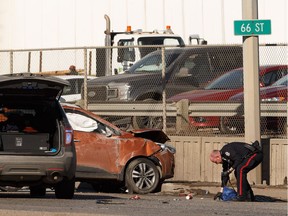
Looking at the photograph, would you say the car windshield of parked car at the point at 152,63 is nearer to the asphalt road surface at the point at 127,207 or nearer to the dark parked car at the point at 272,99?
the dark parked car at the point at 272,99

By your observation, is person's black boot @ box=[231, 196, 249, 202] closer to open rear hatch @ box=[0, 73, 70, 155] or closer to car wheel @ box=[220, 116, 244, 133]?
open rear hatch @ box=[0, 73, 70, 155]

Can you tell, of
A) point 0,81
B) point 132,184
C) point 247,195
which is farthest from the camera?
point 132,184

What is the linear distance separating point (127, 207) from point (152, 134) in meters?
5.30

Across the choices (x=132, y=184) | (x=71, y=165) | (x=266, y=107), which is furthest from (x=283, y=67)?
(x=71, y=165)

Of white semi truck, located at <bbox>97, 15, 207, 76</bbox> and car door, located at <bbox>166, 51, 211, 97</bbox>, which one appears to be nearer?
car door, located at <bbox>166, 51, 211, 97</bbox>

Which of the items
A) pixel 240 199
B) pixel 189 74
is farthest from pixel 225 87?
pixel 240 199

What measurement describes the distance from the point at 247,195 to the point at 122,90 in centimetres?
686

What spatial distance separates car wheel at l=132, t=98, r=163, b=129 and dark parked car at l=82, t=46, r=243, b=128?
0.09ft

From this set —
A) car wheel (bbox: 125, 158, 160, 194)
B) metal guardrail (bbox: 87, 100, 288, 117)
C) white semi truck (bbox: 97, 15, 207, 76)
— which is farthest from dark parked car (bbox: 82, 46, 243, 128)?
car wheel (bbox: 125, 158, 160, 194)

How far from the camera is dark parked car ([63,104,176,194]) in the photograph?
19.8 m

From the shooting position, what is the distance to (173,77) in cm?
2397

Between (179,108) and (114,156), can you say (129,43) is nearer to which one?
(179,108)

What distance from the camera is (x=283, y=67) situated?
2292cm

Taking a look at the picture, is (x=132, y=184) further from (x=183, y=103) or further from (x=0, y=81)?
(x=0, y=81)
